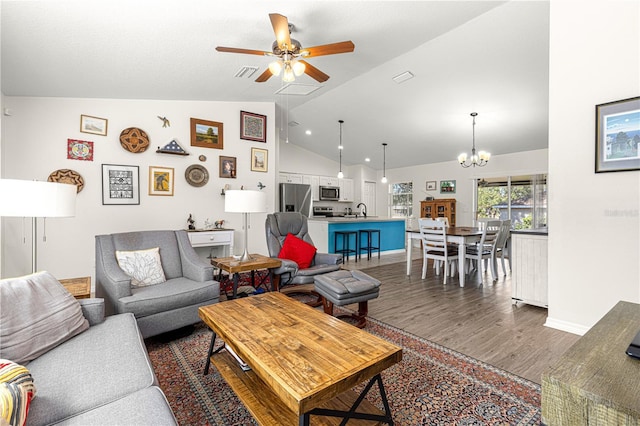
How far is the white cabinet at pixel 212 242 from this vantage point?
166 inches

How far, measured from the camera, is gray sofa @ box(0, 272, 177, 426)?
39.6 inches

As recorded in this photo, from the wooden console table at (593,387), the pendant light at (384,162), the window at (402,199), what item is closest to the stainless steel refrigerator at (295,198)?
the pendant light at (384,162)

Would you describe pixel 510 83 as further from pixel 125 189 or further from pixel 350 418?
pixel 125 189

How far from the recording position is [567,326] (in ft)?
8.36

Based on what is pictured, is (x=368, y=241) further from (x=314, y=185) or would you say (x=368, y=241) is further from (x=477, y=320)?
(x=477, y=320)

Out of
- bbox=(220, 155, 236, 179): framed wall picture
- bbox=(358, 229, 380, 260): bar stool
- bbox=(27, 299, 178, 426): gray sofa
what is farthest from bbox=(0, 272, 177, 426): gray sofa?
bbox=(358, 229, 380, 260): bar stool

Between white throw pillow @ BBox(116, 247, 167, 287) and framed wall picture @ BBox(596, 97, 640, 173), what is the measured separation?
3869 mm

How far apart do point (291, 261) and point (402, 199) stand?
6.70 meters

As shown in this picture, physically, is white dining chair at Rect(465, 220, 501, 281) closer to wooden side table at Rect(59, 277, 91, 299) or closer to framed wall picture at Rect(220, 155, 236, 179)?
framed wall picture at Rect(220, 155, 236, 179)

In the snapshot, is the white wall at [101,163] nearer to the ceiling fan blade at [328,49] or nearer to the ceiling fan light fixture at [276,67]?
the ceiling fan light fixture at [276,67]

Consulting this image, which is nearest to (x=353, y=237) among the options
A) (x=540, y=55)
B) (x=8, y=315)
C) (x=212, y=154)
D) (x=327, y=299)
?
(x=212, y=154)

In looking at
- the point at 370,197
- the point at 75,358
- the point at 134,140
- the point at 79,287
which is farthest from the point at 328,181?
the point at 75,358

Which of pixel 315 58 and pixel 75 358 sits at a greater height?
pixel 315 58

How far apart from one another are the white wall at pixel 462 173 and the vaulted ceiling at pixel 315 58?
89 cm
